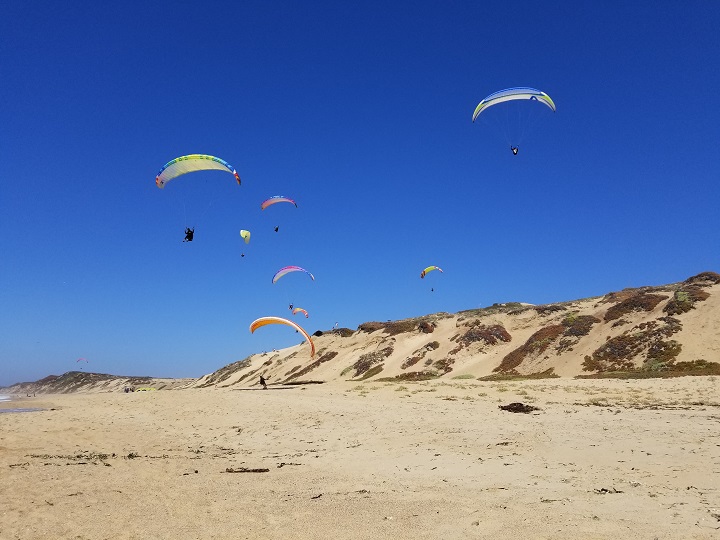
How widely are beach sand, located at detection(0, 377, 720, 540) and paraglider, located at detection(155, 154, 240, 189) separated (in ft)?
43.5

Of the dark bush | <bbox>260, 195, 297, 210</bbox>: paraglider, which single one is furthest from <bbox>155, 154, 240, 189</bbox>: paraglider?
the dark bush

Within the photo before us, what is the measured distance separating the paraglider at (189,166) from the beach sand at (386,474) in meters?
13.3

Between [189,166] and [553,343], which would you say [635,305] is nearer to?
[553,343]

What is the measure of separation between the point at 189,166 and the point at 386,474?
20692mm

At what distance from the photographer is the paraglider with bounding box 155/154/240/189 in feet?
78.4

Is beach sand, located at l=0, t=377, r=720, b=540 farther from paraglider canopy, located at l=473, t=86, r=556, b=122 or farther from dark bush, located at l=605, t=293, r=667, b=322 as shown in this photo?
dark bush, located at l=605, t=293, r=667, b=322

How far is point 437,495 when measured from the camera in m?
7.91

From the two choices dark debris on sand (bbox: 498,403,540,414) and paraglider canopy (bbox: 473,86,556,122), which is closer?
dark debris on sand (bbox: 498,403,540,414)

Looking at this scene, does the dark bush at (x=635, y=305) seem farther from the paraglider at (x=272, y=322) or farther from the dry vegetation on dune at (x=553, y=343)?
the paraglider at (x=272, y=322)

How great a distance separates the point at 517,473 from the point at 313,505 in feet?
13.7

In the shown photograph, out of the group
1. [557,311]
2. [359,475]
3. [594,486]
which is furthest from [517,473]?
[557,311]

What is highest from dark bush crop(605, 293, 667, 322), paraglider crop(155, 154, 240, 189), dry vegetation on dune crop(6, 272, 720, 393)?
paraglider crop(155, 154, 240, 189)

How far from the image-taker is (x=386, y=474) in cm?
966

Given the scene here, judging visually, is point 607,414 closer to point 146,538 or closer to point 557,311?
point 146,538
